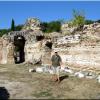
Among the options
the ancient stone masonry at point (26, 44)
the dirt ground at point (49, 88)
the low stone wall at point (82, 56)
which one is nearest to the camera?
the dirt ground at point (49, 88)

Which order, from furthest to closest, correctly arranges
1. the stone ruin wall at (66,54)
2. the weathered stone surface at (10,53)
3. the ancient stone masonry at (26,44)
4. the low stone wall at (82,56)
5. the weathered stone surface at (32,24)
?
the weathered stone surface at (32,24) → the weathered stone surface at (10,53) → the ancient stone masonry at (26,44) → the stone ruin wall at (66,54) → the low stone wall at (82,56)

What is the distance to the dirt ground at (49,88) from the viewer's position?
1407 cm

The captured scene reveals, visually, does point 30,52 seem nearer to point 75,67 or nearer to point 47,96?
point 75,67

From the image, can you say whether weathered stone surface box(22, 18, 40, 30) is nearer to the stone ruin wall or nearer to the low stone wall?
the stone ruin wall

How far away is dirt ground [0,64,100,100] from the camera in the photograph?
14.1 m

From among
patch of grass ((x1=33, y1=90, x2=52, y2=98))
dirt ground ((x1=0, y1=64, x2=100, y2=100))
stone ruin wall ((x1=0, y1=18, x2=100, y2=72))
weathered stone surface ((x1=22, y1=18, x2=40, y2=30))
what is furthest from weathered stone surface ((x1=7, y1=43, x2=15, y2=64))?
patch of grass ((x1=33, y1=90, x2=52, y2=98))

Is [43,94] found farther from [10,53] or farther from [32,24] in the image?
[32,24]

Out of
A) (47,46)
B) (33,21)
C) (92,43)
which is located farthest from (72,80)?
(33,21)

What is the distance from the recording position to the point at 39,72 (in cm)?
2191

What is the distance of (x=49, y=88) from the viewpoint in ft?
51.8

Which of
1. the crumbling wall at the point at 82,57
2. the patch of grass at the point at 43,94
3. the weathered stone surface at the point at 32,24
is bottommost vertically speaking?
the patch of grass at the point at 43,94

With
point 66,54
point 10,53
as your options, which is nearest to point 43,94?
point 66,54

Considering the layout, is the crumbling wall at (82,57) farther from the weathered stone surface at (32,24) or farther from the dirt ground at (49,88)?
the weathered stone surface at (32,24)

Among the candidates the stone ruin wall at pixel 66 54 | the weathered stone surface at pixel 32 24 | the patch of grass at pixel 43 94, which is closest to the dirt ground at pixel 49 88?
the patch of grass at pixel 43 94
